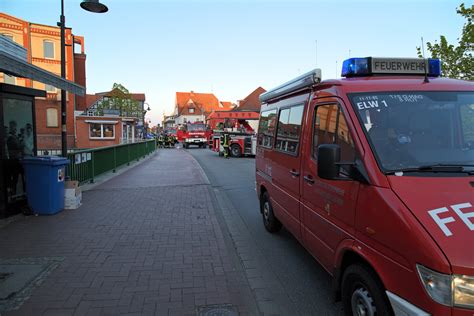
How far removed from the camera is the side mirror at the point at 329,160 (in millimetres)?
2795

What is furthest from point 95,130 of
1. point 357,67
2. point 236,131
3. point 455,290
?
point 455,290

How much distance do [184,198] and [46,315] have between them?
19.0 ft

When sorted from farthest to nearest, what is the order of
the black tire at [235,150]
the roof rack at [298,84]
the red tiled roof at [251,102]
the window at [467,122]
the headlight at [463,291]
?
1. the red tiled roof at [251,102]
2. the black tire at [235,150]
3. the roof rack at [298,84]
4. the window at [467,122]
5. the headlight at [463,291]

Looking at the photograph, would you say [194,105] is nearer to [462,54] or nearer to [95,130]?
[95,130]

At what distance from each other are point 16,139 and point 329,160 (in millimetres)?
6873

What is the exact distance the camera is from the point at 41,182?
22.9 feet

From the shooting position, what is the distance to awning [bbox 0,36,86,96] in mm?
4414

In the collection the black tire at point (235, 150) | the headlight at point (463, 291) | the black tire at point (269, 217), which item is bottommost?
the black tire at point (269, 217)

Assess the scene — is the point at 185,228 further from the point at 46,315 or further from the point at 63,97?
the point at 63,97

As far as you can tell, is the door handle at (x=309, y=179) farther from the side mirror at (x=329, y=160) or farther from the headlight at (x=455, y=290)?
the headlight at (x=455, y=290)

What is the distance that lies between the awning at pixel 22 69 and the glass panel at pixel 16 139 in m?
1.05

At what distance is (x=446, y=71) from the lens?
15.4 metres

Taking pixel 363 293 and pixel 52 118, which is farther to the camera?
pixel 52 118

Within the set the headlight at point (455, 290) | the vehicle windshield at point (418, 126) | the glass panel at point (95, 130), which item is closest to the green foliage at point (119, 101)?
the glass panel at point (95, 130)
